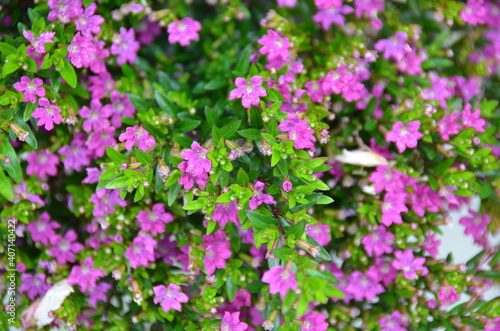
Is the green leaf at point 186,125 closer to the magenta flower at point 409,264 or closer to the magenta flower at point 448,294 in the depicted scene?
the magenta flower at point 409,264

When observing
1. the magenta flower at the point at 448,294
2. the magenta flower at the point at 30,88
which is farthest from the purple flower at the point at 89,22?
the magenta flower at the point at 448,294

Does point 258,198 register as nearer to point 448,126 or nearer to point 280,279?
point 280,279

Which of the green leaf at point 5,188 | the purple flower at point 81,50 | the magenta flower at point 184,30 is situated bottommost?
the green leaf at point 5,188

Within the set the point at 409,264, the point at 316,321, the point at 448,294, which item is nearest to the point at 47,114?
the point at 316,321

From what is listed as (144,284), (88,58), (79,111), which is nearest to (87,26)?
(88,58)

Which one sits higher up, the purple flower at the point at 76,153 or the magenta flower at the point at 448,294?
the purple flower at the point at 76,153

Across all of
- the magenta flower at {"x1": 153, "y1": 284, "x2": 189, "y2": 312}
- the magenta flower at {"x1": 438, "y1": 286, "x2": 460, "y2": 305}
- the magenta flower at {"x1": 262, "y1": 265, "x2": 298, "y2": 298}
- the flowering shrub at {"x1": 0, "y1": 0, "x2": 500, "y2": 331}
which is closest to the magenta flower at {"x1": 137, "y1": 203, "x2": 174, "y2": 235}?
the flowering shrub at {"x1": 0, "y1": 0, "x2": 500, "y2": 331}
